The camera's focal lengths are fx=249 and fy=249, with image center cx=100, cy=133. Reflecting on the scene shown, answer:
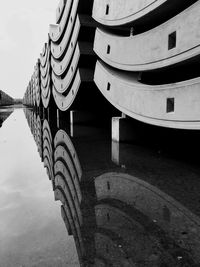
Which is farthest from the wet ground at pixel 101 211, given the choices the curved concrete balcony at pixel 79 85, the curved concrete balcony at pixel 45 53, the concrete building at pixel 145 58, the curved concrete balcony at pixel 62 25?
the curved concrete balcony at pixel 45 53

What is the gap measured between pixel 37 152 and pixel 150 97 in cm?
649

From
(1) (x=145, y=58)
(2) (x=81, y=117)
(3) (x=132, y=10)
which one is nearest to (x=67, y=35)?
(2) (x=81, y=117)

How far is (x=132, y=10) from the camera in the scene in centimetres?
1238

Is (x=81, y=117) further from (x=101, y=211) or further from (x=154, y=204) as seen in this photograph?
(x=101, y=211)

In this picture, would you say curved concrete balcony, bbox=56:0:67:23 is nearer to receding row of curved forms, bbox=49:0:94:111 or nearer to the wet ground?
receding row of curved forms, bbox=49:0:94:111

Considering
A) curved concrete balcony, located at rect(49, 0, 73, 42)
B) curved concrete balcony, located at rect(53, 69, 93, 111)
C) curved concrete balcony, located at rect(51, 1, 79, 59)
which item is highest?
curved concrete balcony, located at rect(49, 0, 73, 42)

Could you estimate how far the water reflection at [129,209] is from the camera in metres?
3.61

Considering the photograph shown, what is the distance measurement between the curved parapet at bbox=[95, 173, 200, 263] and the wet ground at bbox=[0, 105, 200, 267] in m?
0.02

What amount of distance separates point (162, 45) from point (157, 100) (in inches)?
87.9

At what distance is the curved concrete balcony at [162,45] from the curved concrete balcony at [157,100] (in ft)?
2.88

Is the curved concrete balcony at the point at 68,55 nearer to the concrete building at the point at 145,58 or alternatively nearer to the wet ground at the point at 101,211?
the concrete building at the point at 145,58

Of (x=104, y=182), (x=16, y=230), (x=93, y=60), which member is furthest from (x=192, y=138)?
(x=93, y=60)

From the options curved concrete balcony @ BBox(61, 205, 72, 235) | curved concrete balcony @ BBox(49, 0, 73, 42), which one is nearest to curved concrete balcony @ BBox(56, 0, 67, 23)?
curved concrete balcony @ BBox(49, 0, 73, 42)

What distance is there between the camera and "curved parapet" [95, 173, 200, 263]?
407cm
